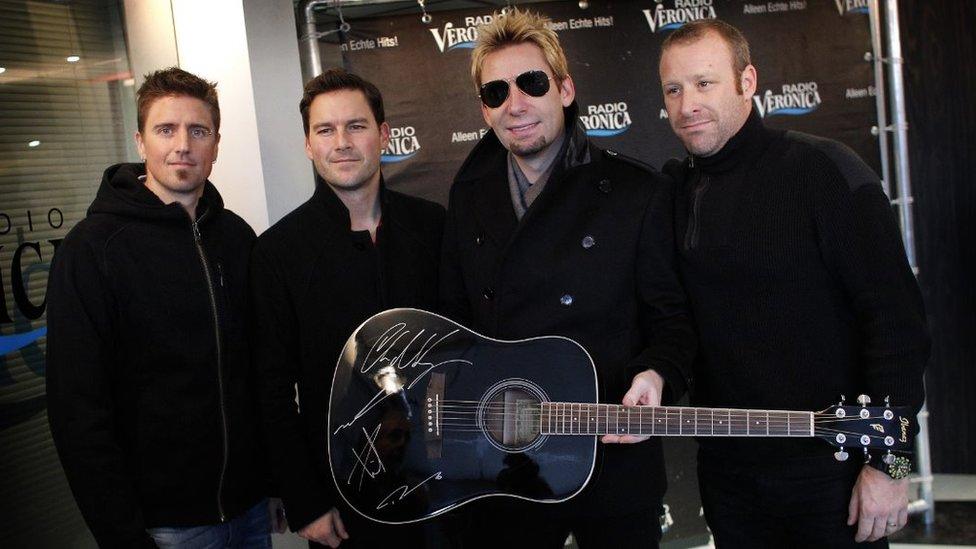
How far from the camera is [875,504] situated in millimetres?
2242

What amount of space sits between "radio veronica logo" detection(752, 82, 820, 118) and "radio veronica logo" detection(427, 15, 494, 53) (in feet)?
4.61

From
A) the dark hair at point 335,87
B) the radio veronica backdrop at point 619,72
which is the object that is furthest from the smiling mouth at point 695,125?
the radio veronica backdrop at point 619,72

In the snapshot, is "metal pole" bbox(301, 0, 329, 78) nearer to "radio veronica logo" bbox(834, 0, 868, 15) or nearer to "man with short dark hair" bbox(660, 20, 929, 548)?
"man with short dark hair" bbox(660, 20, 929, 548)

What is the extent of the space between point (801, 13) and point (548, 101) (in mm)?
2470

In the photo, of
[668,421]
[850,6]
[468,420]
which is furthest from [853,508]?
[850,6]

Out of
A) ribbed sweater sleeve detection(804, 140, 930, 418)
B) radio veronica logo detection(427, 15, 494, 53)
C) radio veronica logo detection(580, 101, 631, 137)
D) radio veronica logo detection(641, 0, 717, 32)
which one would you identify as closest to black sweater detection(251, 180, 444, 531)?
ribbed sweater sleeve detection(804, 140, 930, 418)

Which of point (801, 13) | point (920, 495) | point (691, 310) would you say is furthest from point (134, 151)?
point (920, 495)

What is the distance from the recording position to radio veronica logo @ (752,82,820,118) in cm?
446

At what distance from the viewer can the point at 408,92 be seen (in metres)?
4.24

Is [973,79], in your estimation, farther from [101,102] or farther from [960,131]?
[101,102]

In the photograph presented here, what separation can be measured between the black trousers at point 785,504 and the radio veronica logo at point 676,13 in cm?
248

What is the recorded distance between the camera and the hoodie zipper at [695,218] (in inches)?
97.2

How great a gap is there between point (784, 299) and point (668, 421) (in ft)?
1.55

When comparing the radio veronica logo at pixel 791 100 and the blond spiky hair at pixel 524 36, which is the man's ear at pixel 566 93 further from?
the radio veronica logo at pixel 791 100
